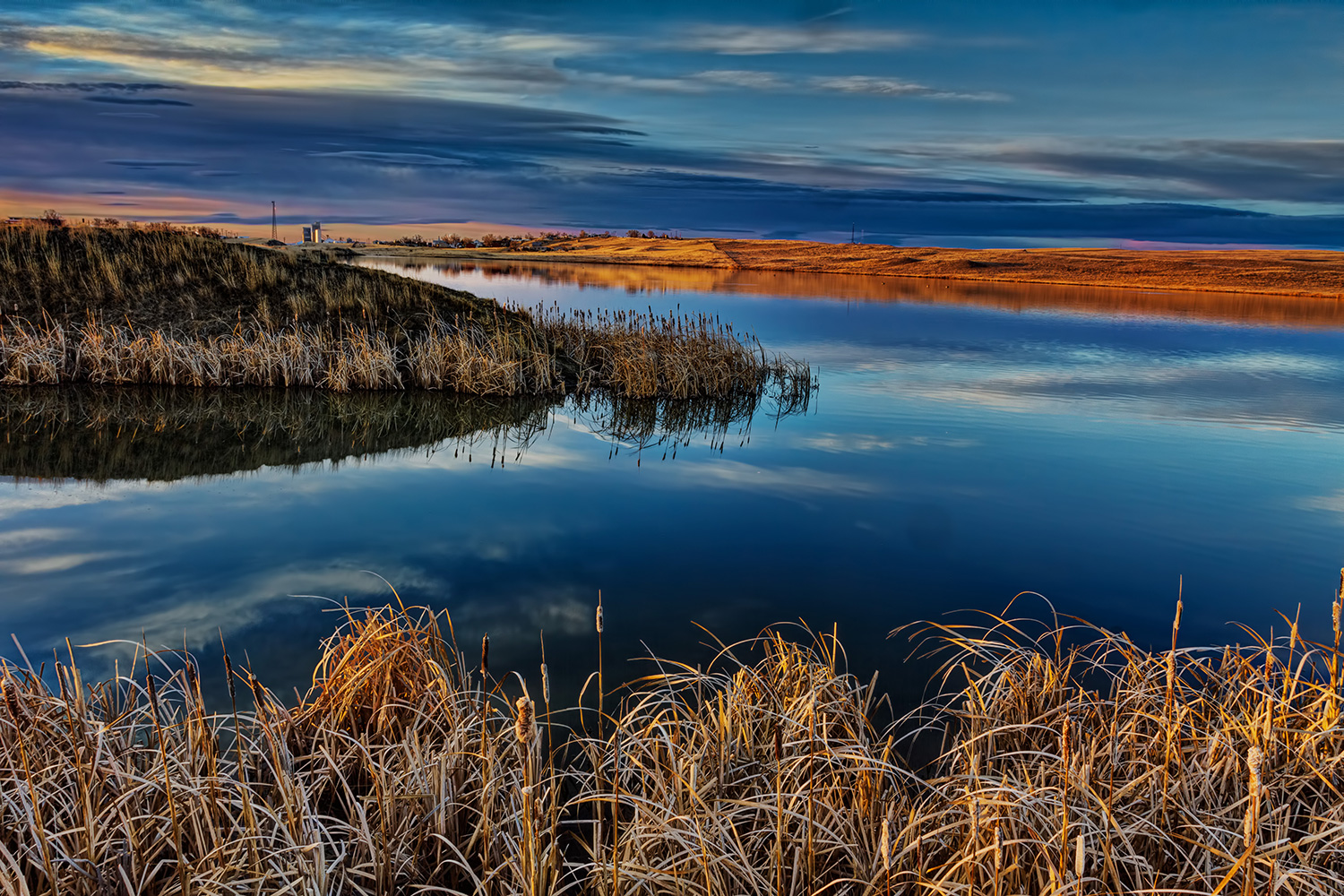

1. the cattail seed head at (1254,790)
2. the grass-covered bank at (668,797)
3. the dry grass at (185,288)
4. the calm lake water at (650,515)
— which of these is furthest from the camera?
the dry grass at (185,288)

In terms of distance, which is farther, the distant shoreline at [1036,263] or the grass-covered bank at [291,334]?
the distant shoreline at [1036,263]

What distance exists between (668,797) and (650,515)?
8025mm

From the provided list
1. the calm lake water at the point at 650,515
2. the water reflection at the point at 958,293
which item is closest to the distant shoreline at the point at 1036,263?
the water reflection at the point at 958,293

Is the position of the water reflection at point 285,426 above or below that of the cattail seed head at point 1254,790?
below

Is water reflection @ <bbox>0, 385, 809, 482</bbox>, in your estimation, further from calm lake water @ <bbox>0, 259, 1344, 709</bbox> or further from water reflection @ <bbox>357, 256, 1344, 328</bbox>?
water reflection @ <bbox>357, 256, 1344, 328</bbox>

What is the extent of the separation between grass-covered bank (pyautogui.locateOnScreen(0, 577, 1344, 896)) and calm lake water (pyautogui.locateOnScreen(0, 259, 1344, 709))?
2.13 metres

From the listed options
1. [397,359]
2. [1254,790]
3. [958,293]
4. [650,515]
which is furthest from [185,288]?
[958,293]

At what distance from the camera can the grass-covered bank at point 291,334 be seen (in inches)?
750

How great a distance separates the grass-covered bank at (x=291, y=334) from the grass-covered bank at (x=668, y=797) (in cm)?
1484

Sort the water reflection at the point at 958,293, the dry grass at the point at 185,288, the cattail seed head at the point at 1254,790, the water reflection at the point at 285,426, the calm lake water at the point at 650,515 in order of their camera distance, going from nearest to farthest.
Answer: the cattail seed head at the point at 1254,790, the calm lake water at the point at 650,515, the water reflection at the point at 285,426, the dry grass at the point at 185,288, the water reflection at the point at 958,293

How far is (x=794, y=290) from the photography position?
221 feet

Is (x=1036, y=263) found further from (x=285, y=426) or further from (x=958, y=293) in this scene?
(x=285, y=426)

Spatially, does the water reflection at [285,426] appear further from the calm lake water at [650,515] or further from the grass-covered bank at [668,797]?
the grass-covered bank at [668,797]

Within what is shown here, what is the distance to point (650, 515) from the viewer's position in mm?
12281
